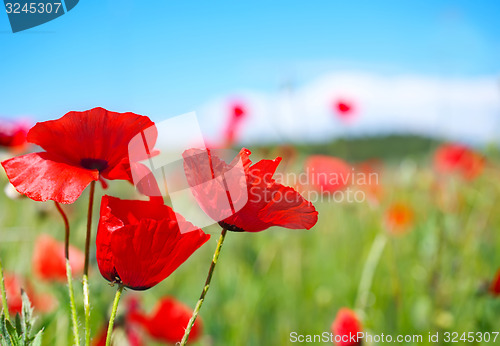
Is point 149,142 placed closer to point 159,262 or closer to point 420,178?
point 159,262

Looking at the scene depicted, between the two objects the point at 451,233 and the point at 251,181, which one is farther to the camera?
the point at 451,233

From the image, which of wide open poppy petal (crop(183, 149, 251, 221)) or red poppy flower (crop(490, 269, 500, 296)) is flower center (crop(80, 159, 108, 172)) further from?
red poppy flower (crop(490, 269, 500, 296))

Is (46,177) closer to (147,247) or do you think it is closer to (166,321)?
(147,247)

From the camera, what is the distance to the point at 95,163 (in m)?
0.29

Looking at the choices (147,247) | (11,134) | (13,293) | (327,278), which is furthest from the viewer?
(327,278)

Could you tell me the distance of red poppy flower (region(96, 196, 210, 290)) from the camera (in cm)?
26

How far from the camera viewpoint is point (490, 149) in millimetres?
1378

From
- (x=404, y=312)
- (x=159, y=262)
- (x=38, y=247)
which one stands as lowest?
(x=404, y=312)

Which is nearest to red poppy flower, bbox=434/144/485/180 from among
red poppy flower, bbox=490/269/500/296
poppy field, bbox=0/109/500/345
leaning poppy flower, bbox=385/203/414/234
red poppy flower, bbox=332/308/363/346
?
poppy field, bbox=0/109/500/345

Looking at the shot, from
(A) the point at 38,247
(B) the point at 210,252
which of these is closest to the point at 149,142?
(A) the point at 38,247

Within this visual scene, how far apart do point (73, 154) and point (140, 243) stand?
7cm

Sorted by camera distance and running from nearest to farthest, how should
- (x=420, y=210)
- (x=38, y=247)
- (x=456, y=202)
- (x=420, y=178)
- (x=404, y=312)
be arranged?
(x=38, y=247) → (x=404, y=312) → (x=456, y=202) → (x=420, y=178) → (x=420, y=210)

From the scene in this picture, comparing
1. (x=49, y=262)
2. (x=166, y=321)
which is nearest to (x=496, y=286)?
(x=166, y=321)

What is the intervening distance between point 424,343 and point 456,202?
0.45 m
